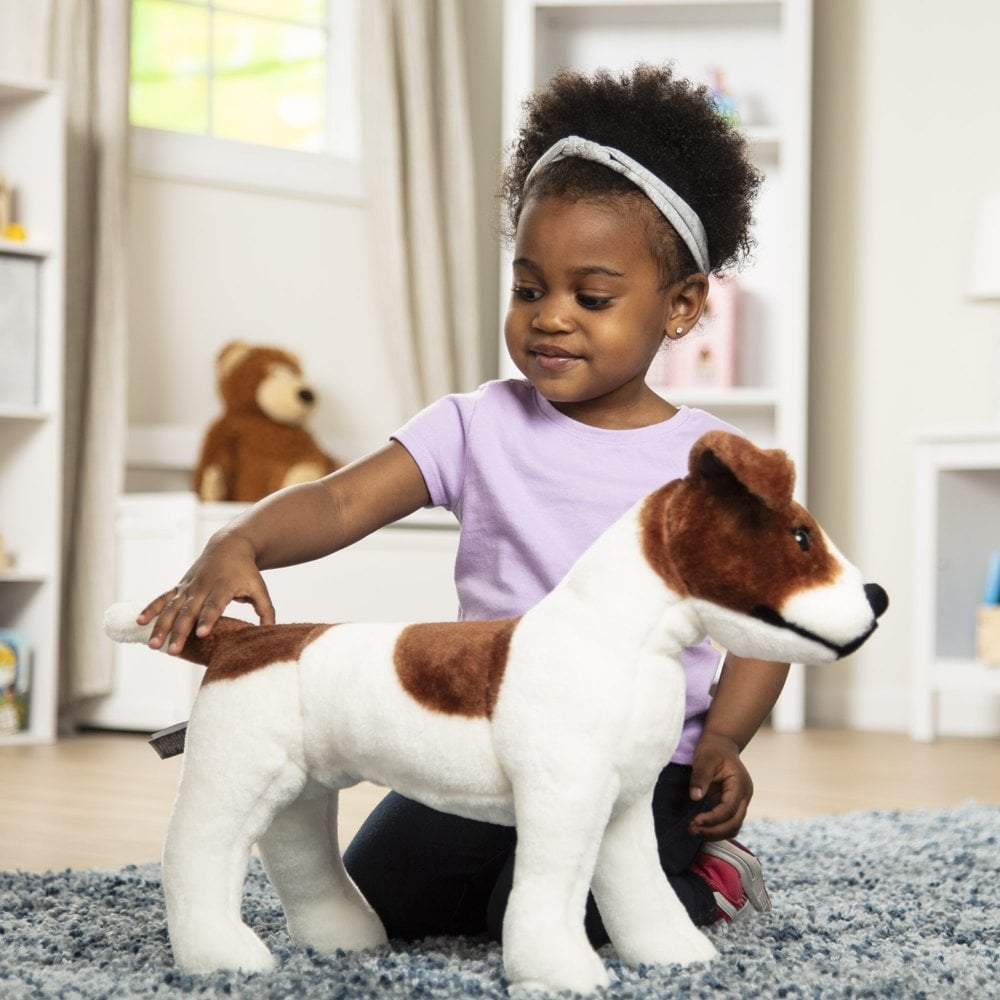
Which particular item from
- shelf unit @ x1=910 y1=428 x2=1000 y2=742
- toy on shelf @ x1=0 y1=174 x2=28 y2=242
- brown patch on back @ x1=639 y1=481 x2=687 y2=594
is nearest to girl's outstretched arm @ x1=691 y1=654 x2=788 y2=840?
brown patch on back @ x1=639 y1=481 x2=687 y2=594

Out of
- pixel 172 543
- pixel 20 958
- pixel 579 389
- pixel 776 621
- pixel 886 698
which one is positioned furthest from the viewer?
pixel 886 698

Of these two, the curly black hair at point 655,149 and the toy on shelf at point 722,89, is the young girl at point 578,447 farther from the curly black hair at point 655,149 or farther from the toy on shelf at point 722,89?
the toy on shelf at point 722,89

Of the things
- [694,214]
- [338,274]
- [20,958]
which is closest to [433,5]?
[338,274]

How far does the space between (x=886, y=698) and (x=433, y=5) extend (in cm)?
172

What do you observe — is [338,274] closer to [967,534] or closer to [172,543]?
[172,543]

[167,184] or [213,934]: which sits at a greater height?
[167,184]

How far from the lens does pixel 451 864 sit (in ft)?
3.60

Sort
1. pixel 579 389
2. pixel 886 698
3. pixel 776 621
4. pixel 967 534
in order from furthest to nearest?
pixel 886 698
pixel 967 534
pixel 579 389
pixel 776 621

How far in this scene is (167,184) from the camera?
9.43 ft

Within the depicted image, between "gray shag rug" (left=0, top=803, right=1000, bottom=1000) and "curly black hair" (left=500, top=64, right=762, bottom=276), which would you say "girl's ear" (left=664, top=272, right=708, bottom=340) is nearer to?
"curly black hair" (left=500, top=64, right=762, bottom=276)

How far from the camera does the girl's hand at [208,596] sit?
0.88 metres

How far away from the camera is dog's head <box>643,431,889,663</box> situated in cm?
78

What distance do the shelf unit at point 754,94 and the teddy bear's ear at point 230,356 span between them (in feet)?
1.77

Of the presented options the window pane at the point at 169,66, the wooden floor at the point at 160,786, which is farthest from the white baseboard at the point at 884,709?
the window pane at the point at 169,66
